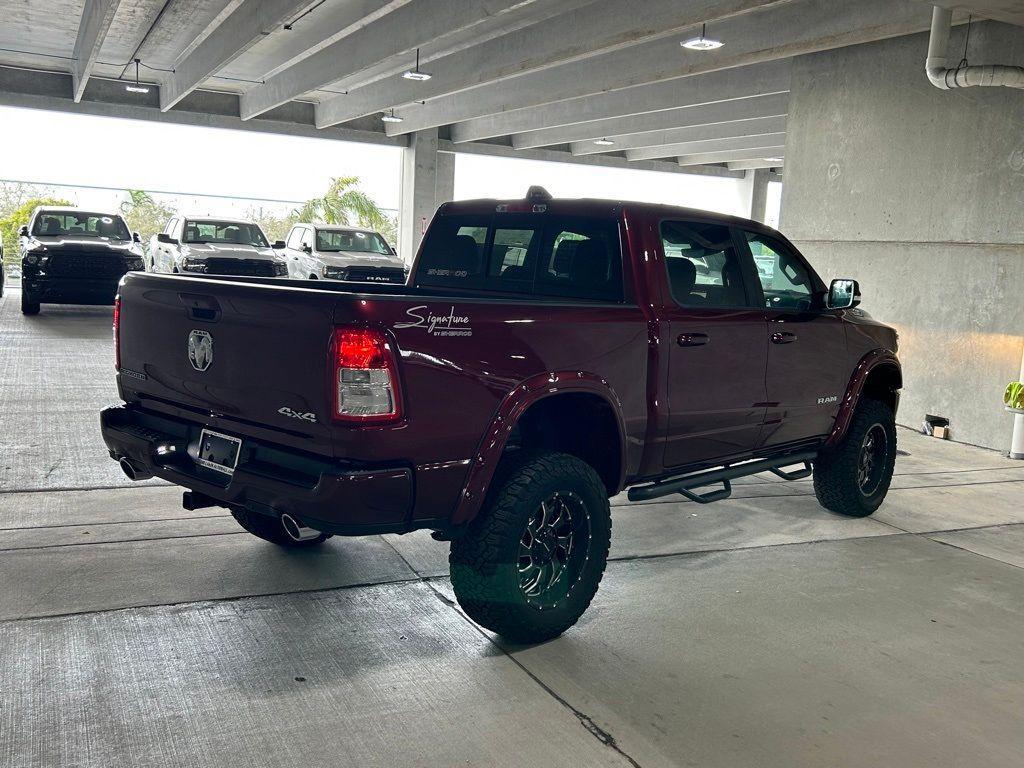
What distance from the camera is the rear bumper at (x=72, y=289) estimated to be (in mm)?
14812

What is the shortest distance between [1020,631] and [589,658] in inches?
83.6

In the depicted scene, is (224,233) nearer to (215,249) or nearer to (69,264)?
(215,249)

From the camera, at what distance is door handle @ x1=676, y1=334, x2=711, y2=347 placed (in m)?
4.35

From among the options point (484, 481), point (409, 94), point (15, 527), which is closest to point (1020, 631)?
point (484, 481)

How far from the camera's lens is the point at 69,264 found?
48.4 ft

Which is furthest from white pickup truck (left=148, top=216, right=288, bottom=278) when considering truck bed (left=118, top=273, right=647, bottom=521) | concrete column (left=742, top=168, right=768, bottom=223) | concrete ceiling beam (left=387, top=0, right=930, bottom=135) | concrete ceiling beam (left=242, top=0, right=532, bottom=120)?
concrete column (left=742, top=168, right=768, bottom=223)

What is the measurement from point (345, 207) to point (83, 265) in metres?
14.5

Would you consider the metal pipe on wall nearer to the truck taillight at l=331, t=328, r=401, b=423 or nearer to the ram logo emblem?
the truck taillight at l=331, t=328, r=401, b=423

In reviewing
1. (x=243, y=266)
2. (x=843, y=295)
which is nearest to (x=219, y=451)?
(x=843, y=295)

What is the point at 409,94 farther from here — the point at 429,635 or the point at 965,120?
the point at 429,635

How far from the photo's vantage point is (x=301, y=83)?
17078 millimetres

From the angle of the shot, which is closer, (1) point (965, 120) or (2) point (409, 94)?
(1) point (965, 120)

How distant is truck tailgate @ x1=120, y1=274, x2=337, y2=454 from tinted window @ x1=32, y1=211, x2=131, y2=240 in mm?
12844
